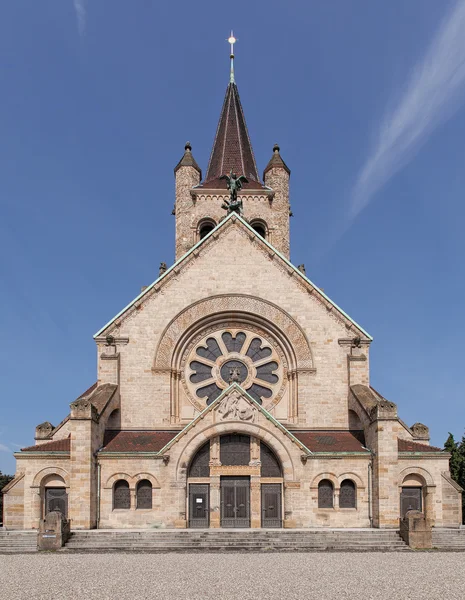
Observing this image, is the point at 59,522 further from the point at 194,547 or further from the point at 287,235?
the point at 287,235

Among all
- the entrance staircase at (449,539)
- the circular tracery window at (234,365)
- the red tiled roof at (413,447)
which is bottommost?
the entrance staircase at (449,539)

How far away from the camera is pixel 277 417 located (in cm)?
3403

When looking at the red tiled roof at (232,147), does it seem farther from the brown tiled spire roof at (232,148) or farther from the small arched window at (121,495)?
the small arched window at (121,495)

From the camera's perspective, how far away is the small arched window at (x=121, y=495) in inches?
1167

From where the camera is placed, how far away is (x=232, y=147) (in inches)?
2215

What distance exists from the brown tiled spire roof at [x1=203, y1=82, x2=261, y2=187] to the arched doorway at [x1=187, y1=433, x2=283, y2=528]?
27061mm

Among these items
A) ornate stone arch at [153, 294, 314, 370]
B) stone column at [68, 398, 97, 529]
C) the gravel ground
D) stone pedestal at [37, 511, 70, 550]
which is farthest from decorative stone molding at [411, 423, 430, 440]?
stone pedestal at [37, 511, 70, 550]

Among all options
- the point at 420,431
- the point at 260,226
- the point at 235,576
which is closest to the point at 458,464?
the point at 420,431

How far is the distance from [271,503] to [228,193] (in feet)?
87.3

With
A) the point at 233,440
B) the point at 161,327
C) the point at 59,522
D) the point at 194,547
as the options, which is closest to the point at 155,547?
the point at 194,547

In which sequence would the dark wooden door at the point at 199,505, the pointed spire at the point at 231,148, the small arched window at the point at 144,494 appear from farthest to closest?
the pointed spire at the point at 231,148 → the dark wooden door at the point at 199,505 → the small arched window at the point at 144,494

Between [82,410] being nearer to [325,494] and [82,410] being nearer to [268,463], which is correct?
[268,463]

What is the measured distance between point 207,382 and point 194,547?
9633 mm

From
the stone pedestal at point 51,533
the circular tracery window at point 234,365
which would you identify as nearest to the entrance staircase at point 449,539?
the circular tracery window at point 234,365
